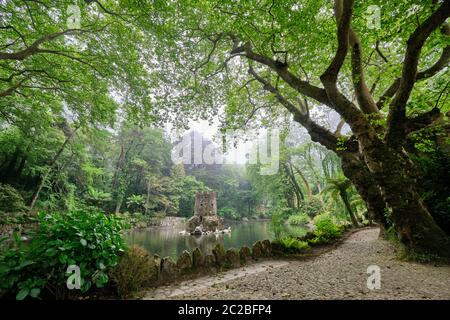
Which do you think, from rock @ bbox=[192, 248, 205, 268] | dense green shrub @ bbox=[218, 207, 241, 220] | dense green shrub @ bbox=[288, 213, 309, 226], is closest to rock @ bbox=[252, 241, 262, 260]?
rock @ bbox=[192, 248, 205, 268]

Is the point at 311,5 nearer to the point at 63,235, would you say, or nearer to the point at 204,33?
the point at 204,33

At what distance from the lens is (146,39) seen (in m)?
6.42

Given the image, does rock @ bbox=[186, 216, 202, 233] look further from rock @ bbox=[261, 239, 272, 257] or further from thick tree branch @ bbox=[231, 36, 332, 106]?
thick tree branch @ bbox=[231, 36, 332, 106]

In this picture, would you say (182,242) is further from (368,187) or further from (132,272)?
(368,187)

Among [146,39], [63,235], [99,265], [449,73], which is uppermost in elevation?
[146,39]

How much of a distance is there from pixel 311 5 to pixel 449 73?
3375 millimetres

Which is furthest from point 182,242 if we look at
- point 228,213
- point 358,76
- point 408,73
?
point 228,213

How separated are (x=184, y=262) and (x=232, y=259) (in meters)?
1.25

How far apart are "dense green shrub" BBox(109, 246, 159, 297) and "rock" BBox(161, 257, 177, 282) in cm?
26

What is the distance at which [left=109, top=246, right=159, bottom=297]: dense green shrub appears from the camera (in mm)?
3045

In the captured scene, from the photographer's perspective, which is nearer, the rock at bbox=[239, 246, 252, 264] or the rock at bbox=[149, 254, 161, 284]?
the rock at bbox=[149, 254, 161, 284]

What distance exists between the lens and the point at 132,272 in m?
3.16

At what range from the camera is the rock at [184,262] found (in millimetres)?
4039
